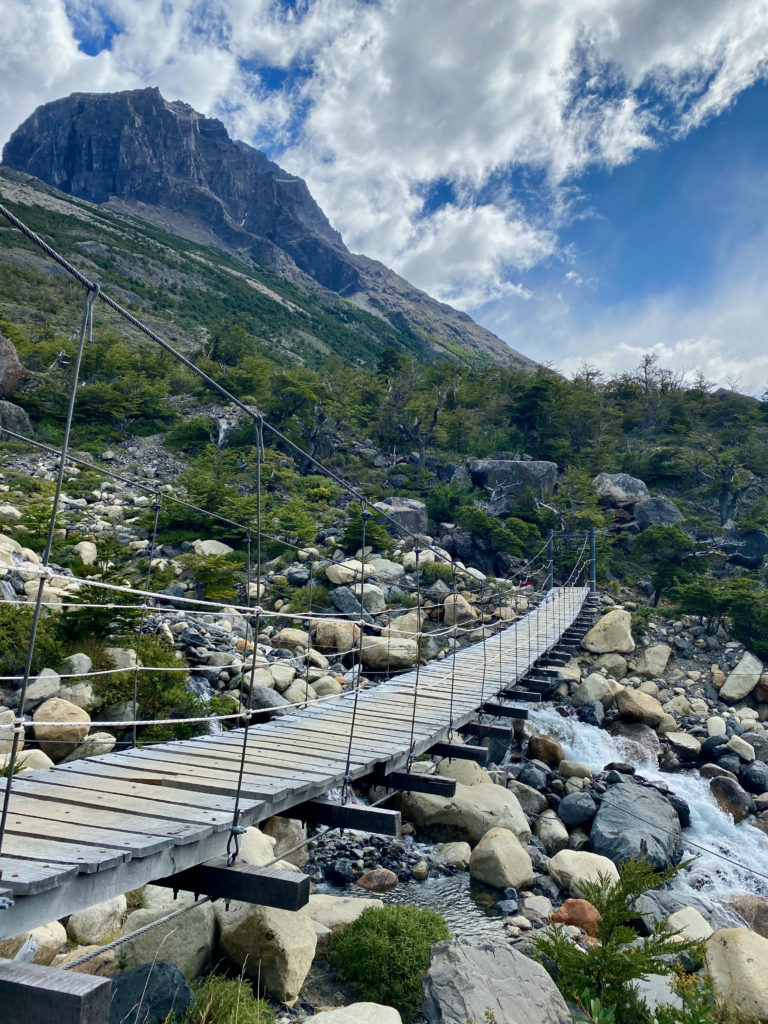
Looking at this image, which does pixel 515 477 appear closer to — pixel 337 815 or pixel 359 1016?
pixel 337 815

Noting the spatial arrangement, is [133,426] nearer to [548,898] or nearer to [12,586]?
[12,586]

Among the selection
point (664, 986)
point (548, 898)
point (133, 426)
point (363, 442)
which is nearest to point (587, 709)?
point (548, 898)

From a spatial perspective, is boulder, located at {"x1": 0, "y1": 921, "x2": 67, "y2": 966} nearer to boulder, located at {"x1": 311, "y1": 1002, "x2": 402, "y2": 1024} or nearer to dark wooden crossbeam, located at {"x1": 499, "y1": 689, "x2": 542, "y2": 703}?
boulder, located at {"x1": 311, "y1": 1002, "x2": 402, "y2": 1024}

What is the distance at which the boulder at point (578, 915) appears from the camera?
15.7 feet

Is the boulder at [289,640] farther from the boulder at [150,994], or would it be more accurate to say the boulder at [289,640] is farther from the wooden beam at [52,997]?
the wooden beam at [52,997]

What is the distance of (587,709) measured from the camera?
1009 centimetres

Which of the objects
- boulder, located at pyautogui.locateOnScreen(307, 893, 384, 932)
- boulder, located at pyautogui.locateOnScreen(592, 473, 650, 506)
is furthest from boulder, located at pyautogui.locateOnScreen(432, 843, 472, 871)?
boulder, located at pyautogui.locateOnScreen(592, 473, 650, 506)

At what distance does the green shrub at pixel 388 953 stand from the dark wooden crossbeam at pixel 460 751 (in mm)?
1668

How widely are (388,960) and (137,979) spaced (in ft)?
5.37

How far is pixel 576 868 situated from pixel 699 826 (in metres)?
3.01

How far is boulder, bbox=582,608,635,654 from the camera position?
41.3 feet

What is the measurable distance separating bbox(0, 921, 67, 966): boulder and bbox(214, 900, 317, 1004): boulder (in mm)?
868

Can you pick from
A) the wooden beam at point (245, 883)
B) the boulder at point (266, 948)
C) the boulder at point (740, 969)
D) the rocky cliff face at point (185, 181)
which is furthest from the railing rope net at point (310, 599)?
the rocky cliff face at point (185, 181)

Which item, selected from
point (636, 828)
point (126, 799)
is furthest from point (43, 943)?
point (636, 828)
